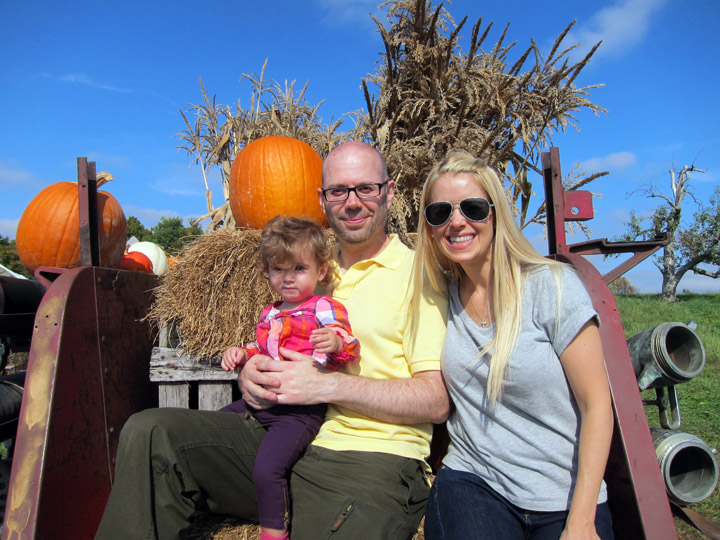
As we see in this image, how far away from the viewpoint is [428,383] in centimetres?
172

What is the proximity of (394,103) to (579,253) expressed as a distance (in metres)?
2.47

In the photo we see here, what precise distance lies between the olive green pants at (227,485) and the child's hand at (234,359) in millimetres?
214

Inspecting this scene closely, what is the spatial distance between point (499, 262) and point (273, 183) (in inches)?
75.0

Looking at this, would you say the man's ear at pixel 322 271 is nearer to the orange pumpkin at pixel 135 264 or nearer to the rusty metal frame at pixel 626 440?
the rusty metal frame at pixel 626 440

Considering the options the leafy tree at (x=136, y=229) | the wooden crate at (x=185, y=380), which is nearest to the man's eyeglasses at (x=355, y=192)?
the wooden crate at (x=185, y=380)

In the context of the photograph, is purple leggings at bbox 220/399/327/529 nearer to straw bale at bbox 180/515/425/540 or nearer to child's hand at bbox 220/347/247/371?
child's hand at bbox 220/347/247/371

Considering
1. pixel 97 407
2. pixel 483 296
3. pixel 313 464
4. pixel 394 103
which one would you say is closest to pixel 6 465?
pixel 97 407

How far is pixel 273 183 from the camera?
3.11 meters

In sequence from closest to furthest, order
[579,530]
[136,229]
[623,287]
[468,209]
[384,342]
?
1. [579,530]
2. [468,209]
3. [384,342]
4. [136,229]
5. [623,287]

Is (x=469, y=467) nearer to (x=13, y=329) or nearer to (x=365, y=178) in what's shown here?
(x=365, y=178)

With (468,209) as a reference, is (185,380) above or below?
below

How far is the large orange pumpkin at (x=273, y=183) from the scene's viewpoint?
311 centimetres

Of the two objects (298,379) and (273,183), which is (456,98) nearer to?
(273,183)

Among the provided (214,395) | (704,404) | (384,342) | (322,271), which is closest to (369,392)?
(384,342)
